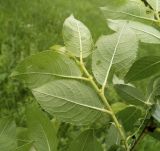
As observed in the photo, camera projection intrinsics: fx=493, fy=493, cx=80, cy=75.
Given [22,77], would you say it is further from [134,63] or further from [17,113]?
[17,113]

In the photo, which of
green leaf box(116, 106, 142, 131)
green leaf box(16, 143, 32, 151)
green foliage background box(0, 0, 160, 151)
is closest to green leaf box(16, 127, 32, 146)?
green leaf box(16, 143, 32, 151)

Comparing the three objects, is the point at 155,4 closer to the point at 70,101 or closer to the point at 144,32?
the point at 144,32

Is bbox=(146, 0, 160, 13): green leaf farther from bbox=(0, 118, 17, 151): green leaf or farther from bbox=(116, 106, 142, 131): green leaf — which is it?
bbox=(0, 118, 17, 151): green leaf

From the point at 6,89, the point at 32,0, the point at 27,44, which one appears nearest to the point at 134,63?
the point at 6,89

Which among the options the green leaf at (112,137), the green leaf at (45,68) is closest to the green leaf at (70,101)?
the green leaf at (45,68)

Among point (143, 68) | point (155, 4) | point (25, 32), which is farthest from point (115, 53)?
point (25, 32)
